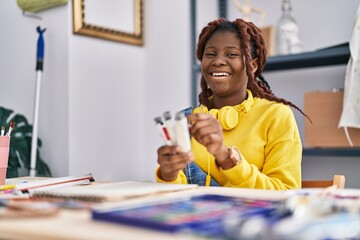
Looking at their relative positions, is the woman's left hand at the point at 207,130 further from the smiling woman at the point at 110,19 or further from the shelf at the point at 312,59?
the smiling woman at the point at 110,19

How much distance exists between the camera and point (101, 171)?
2701 millimetres

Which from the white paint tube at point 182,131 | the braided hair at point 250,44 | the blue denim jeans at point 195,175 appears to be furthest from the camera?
the braided hair at point 250,44

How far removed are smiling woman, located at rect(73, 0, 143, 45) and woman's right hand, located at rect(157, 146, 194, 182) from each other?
1615 millimetres

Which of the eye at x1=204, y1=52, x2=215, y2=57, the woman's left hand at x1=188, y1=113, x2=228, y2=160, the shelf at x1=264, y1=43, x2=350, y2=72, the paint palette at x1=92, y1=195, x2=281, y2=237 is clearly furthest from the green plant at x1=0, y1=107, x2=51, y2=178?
the paint palette at x1=92, y1=195, x2=281, y2=237

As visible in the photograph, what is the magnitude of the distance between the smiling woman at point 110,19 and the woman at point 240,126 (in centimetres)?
119

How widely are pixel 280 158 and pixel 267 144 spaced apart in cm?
7

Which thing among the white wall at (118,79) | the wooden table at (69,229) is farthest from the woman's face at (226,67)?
the white wall at (118,79)

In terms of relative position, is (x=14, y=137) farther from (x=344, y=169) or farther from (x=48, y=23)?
(x=344, y=169)

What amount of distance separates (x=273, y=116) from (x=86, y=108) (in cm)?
147

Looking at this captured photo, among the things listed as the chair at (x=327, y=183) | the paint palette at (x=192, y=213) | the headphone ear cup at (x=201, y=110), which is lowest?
the chair at (x=327, y=183)

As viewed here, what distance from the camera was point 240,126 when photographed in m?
1.38

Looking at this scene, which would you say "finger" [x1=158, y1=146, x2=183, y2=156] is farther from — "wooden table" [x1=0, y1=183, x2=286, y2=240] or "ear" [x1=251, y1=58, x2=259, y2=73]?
"ear" [x1=251, y1=58, x2=259, y2=73]

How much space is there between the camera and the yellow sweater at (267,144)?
1.26 m

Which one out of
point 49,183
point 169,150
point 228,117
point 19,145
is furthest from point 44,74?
point 169,150
